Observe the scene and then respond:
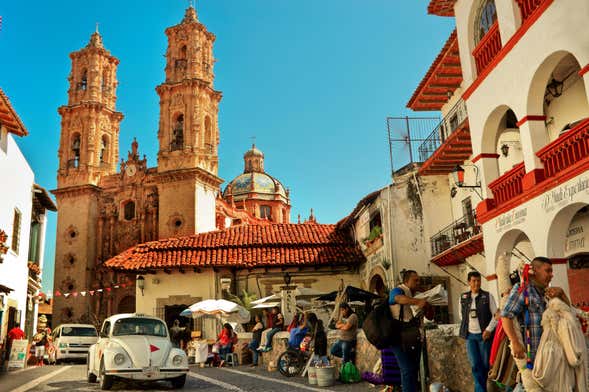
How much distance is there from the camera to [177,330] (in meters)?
25.4

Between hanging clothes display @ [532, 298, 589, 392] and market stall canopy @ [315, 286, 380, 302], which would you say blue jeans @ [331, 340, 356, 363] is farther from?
hanging clothes display @ [532, 298, 589, 392]

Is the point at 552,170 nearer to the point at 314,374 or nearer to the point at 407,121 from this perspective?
the point at 314,374

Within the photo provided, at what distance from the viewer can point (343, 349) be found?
40.5 ft

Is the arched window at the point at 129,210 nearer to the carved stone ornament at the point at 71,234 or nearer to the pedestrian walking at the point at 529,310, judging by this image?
the carved stone ornament at the point at 71,234

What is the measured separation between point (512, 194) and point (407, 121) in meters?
8.51

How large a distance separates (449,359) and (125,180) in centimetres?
3818

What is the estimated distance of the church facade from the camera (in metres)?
40.1

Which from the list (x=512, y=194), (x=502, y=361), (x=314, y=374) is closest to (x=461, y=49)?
(x=512, y=194)

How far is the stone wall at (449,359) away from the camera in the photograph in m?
8.56

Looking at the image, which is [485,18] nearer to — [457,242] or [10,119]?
[457,242]

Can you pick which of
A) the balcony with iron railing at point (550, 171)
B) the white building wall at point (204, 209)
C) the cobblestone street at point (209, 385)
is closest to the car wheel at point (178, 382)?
the cobblestone street at point (209, 385)

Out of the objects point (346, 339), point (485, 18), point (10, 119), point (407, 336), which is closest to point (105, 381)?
point (346, 339)

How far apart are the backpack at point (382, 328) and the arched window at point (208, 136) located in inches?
1378

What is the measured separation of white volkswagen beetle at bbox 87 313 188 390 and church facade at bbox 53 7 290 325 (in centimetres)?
2594
